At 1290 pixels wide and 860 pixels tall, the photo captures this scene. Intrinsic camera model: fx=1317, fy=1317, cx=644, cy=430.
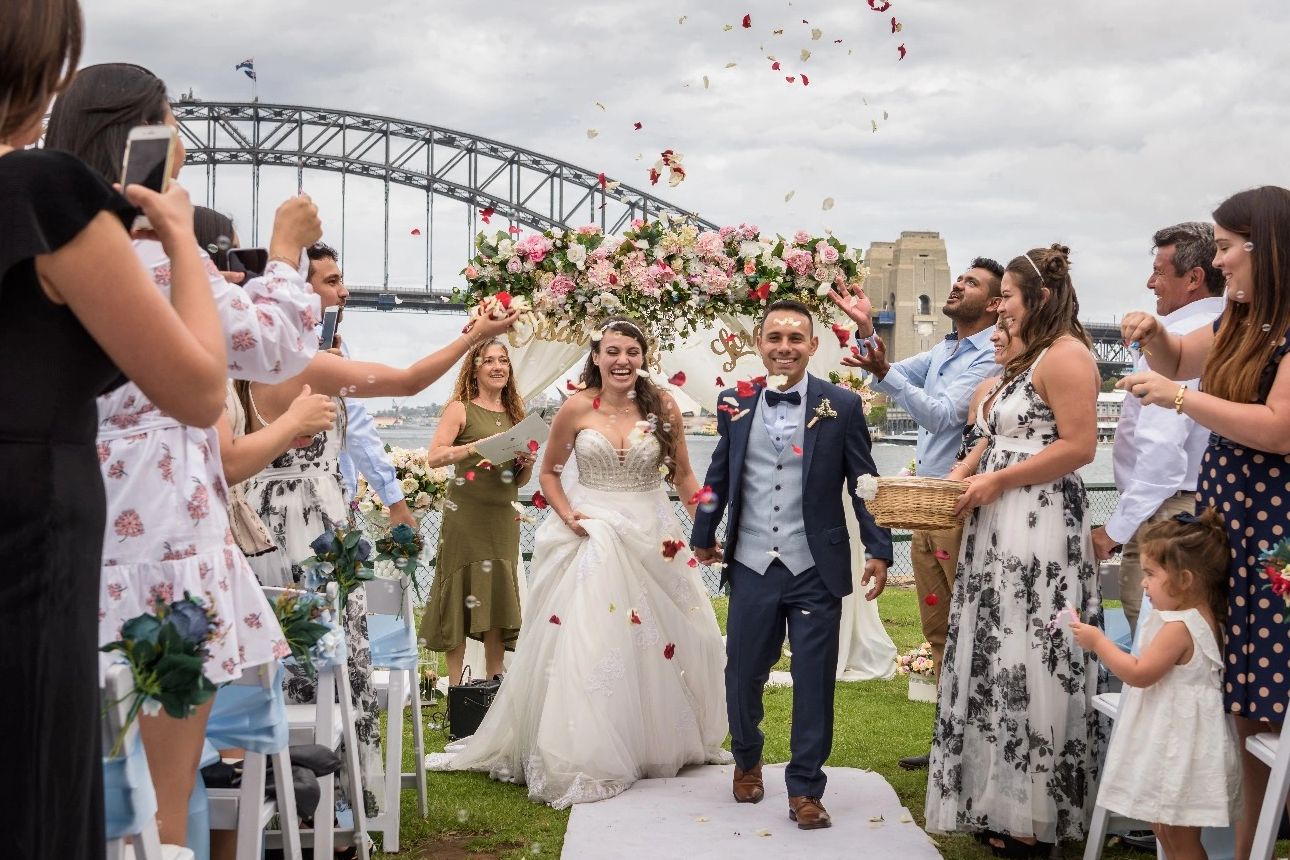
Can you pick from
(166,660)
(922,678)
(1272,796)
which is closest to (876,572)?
(1272,796)

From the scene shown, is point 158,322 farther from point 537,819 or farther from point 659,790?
point 659,790

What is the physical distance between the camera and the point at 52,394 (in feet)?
5.58

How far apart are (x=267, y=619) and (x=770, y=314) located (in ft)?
10.7

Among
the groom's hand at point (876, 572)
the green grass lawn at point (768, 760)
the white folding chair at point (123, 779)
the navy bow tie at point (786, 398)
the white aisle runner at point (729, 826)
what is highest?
the navy bow tie at point (786, 398)

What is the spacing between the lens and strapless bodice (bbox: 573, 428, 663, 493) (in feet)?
19.1

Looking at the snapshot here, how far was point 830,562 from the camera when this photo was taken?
5.11m

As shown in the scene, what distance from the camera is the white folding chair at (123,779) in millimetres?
1954

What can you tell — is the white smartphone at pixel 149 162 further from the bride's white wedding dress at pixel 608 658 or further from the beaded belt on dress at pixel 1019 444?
the bride's white wedding dress at pixel 608 658

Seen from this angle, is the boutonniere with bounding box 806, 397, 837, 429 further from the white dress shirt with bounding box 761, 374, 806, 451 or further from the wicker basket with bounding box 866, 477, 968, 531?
the wicker basket with bounding box 866, 477, 968, 531

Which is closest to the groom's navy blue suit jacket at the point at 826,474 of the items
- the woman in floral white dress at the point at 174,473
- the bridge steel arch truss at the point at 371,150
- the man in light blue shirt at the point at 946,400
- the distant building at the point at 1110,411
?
the man in light blue shirt at the point at 946,400

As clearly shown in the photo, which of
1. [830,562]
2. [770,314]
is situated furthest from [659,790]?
[770,314]

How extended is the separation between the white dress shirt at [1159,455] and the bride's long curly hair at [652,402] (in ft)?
6.66

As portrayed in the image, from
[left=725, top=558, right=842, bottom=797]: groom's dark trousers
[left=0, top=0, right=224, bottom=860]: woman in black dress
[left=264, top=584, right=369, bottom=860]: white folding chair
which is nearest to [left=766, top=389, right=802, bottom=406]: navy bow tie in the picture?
[left=725, top=558, right=842, bottom=797]: groom's dark trousers

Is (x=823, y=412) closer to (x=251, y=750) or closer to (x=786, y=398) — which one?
(x=786, y=398)
